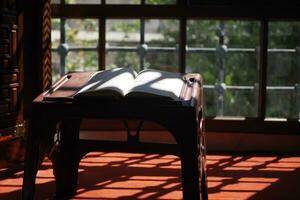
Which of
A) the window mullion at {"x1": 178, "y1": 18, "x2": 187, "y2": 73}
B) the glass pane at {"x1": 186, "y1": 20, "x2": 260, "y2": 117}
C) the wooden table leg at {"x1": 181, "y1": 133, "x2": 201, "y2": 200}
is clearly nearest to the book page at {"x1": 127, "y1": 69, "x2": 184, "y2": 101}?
the wooden table leg at {"x1": 181, "y1": 133, "x2": 201, "y2": 200}

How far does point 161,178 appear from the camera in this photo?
9.30ft

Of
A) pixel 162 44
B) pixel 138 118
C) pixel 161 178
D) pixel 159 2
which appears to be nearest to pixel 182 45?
pixel 162 44

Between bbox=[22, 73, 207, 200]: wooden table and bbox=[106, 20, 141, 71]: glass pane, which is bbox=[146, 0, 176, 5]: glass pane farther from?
bbox=[22, 73, 207, 200]: wooden table

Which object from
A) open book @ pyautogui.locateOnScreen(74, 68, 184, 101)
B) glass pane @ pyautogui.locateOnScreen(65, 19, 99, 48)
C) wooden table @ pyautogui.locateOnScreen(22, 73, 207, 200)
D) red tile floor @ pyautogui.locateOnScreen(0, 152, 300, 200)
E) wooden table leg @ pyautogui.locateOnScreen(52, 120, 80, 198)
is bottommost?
red tile floor @ pyautogui.locateOnScreen(0, 152, 300, 200)

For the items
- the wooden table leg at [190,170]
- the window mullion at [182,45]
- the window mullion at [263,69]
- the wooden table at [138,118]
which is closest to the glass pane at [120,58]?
the window mullion at [182,45]

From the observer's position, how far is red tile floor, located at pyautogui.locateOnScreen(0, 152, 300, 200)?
2539 millimetres

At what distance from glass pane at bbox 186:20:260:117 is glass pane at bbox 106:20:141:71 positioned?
0.36m

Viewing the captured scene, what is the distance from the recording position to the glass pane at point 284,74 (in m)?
3.50

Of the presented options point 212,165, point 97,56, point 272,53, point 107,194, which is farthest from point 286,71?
point 107,194

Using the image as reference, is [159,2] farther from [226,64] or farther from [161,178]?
[161,178]

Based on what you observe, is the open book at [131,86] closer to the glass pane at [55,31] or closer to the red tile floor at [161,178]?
the red tile floor at [161,178]

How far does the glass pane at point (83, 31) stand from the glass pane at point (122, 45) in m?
0.09

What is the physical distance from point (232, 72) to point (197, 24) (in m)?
0.40

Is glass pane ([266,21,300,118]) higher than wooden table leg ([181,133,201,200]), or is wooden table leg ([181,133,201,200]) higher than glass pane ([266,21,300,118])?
glass pane ([266,21,300,118])
